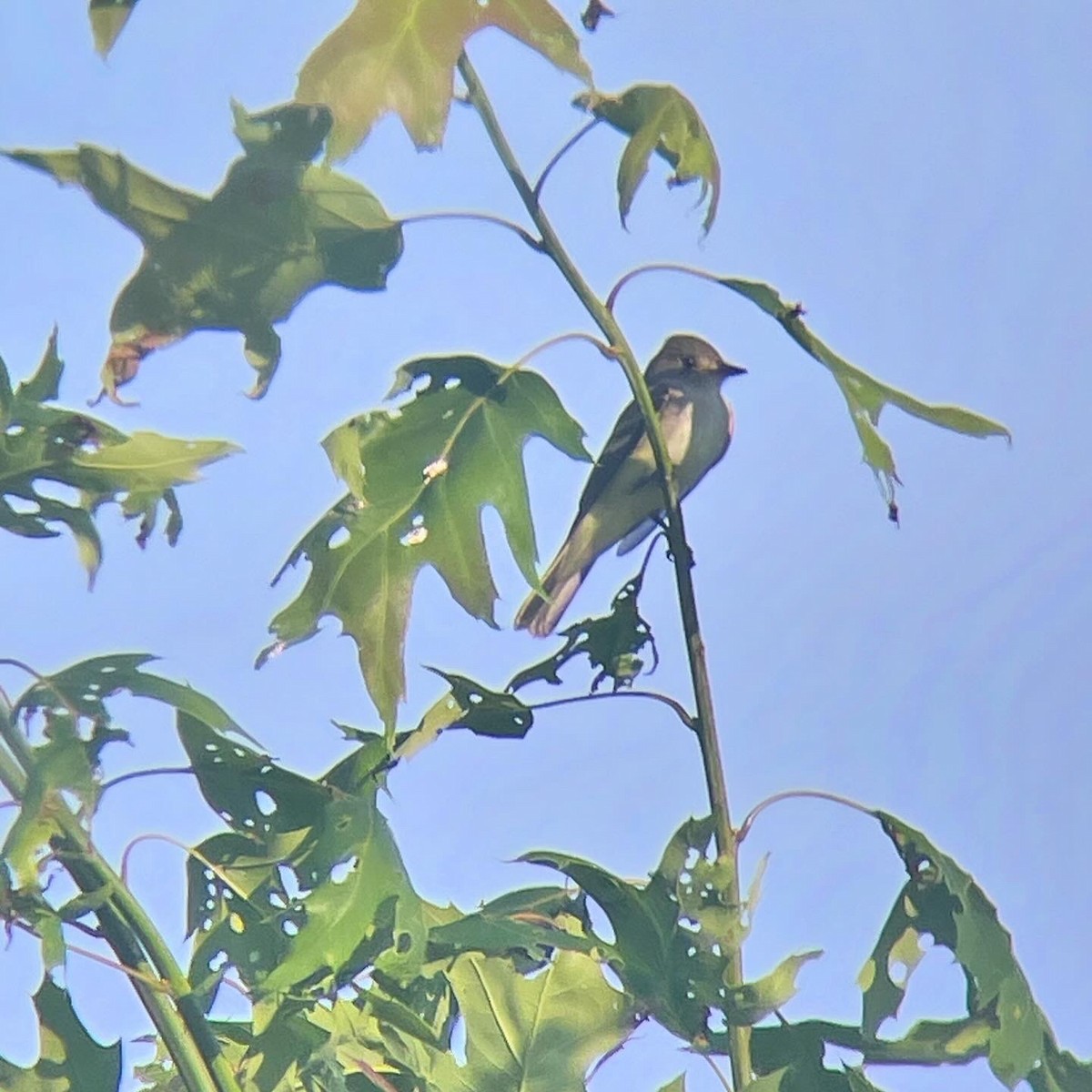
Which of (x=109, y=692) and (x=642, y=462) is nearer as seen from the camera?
(x=109, y=692)

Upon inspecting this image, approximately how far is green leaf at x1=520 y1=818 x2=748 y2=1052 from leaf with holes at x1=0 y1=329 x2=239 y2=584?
1.63ft

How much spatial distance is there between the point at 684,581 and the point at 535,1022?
1.26 feet

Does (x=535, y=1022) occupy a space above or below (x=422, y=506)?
below

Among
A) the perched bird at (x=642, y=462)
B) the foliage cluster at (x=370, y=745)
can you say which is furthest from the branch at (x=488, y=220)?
the perched bird at (x=642, y=462)

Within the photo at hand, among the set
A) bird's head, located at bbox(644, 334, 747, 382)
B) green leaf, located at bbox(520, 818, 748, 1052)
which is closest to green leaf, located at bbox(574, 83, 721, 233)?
green leaf, located at bbox(520, 818, 748, 1052)

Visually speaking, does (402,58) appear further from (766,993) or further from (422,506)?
(766,993)

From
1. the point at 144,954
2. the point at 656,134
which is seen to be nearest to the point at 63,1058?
the point at 144,954

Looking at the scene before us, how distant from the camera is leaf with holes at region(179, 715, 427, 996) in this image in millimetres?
1171

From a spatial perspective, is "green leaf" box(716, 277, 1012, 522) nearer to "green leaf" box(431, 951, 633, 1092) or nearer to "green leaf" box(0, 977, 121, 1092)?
"green leaf" box(431, 951, 633, 1092)

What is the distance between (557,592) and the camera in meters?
2.94

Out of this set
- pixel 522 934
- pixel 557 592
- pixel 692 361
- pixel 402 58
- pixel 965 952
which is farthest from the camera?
pixel 692 361

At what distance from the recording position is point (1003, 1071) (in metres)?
1.32

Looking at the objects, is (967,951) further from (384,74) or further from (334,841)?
(384,74)

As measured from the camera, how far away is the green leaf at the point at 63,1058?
128 cm
